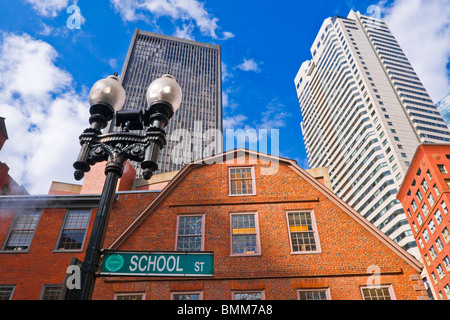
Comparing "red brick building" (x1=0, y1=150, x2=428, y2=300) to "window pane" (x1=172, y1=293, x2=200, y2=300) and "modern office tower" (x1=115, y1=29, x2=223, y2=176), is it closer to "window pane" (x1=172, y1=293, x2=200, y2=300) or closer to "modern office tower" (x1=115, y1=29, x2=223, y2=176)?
"window pane" (x1=172, y1=293, x2=200, y2=300)

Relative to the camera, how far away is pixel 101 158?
17.9ft

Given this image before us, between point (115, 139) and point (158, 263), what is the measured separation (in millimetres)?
2178

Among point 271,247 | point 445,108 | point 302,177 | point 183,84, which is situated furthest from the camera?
point 445,108

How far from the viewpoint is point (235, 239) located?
599 inches

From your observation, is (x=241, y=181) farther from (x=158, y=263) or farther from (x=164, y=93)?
(x=158, y=263)

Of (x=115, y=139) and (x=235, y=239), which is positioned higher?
(x=235, y=239)

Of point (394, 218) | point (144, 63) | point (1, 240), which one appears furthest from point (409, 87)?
point (1, 240)

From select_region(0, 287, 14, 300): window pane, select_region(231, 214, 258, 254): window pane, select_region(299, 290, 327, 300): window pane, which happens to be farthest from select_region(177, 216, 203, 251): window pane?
select_region(0, 287, 14, 300): window pane

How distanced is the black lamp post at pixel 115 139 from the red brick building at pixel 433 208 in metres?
66.7

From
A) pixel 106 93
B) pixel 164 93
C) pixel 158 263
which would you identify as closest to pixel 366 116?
pixel 164 93

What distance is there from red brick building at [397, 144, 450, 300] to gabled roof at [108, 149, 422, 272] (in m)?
54.2

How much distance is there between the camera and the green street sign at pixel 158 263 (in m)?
4.63
